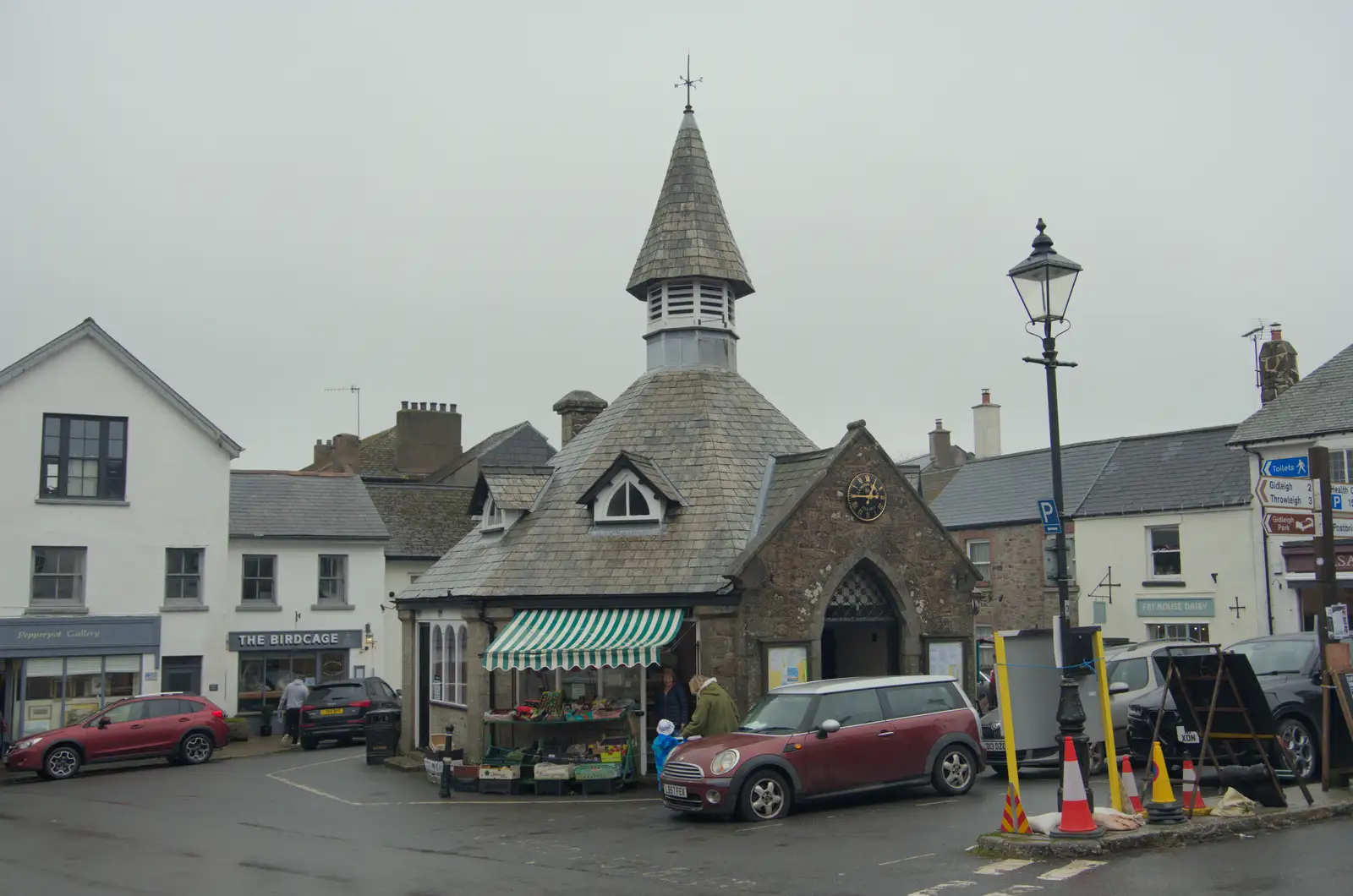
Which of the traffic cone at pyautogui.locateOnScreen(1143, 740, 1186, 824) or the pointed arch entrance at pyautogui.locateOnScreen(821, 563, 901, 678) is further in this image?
the pointed arch entrance at pyautogui.locateOnScreen(821, 563, 901, 678)

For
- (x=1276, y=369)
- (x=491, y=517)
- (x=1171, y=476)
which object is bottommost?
(x=491, y=517)

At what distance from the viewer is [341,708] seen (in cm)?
2997

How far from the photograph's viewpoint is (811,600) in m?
19.9

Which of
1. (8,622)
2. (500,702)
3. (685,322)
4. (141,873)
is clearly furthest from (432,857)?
(8,622)

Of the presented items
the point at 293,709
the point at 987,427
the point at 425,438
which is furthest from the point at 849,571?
the point at 425,438

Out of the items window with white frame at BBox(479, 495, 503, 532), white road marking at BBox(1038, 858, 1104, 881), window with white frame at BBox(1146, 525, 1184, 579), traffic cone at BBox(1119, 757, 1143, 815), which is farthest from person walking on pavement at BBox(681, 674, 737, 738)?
window with white frame at BBox(1146, 525, 1184, 579)

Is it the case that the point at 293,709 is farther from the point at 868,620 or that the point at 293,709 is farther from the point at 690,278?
the point at 868,620

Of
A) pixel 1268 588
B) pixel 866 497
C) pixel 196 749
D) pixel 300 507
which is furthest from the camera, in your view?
pixel 300 507

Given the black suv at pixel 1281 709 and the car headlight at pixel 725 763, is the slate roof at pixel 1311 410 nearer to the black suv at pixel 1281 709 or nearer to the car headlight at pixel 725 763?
the black suv at pixel 1281 709

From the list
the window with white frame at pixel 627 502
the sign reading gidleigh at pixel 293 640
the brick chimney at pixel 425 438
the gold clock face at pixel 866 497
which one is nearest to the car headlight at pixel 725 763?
the window with white frame at pixel 627 502

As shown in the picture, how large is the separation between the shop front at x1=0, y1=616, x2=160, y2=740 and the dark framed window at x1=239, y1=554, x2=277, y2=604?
4724 mm

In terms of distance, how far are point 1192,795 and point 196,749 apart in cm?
2078

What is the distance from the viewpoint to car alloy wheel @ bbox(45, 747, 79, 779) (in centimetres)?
2420

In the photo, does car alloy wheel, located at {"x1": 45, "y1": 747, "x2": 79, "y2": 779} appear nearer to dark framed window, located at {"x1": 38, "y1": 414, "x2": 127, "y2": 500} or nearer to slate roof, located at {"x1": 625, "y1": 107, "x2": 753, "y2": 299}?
dark framed window, located at {"x1": 38, "y1": 414, "x2": 127, "y2": 500}
